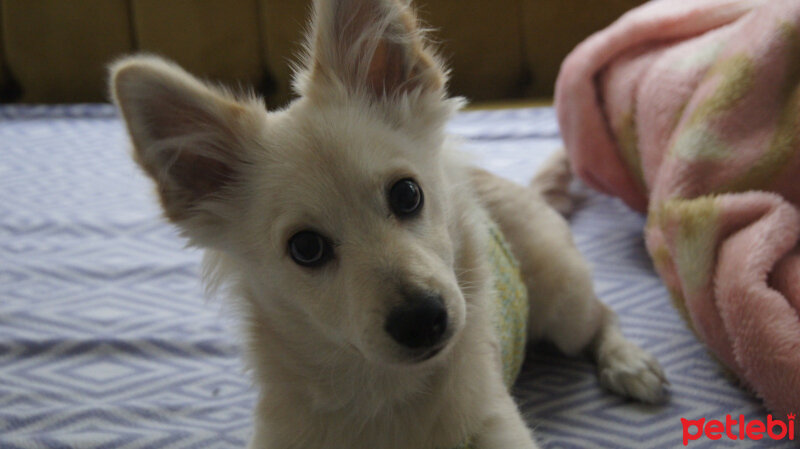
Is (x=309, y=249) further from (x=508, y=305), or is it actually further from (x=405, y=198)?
(x=508, y=305)

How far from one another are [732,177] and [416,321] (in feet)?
2.58

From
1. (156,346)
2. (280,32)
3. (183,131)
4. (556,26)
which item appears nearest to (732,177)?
(183,131)

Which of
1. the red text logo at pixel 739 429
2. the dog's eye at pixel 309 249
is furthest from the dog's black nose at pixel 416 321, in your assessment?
the red text logo at pixel 739 429

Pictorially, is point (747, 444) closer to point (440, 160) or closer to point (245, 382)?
point (440, 160)

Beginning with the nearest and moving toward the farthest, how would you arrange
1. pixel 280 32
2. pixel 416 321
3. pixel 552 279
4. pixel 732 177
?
1. pixel 416 321
2. pixel 732 177
3. pixel 552 279
4. pixel 280 32

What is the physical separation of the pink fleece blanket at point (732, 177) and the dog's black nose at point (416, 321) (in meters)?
0.61

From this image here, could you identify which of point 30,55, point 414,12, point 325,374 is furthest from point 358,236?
point 30,55

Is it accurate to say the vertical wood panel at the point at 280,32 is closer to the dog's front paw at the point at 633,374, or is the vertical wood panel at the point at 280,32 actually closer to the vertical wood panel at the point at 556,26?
the vertical wood panel at the point at 556,26

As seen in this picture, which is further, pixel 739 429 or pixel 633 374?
pixel 633 374

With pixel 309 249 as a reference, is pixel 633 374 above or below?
below

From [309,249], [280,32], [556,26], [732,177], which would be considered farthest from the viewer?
[280,32]

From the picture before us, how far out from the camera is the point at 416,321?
98 cm

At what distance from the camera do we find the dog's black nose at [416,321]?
981mm

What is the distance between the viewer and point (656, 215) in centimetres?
156
